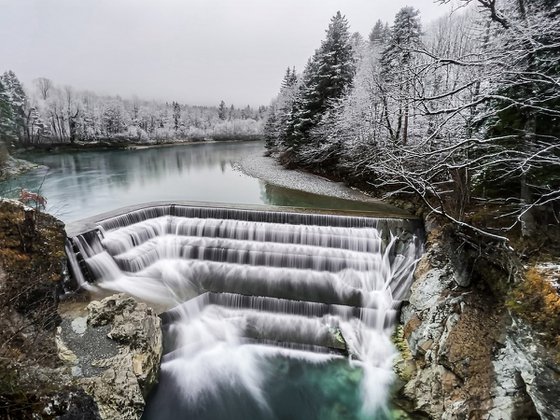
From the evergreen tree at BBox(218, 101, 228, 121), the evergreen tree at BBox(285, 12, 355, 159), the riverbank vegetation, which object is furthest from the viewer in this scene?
the evergreen tree at BBox(218, 101, 228, 121)

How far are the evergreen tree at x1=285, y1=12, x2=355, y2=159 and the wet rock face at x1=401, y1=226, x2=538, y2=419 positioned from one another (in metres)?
19.1

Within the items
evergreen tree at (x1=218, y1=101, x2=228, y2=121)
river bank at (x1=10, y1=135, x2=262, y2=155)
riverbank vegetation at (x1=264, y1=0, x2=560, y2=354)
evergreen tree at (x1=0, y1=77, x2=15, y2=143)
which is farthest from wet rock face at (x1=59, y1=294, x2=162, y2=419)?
evergreen tree at (x1=218, y1=101, x2=228, y2=121)

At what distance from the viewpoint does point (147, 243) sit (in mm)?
12383

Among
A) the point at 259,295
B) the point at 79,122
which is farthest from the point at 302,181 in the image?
the point at 79,122

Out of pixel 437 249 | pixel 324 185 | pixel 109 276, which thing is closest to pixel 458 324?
pixel 437 249

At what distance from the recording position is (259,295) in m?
10.5

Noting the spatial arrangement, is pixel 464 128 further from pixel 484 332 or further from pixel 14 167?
pixel 14 167

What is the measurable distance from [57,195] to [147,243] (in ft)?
41.3

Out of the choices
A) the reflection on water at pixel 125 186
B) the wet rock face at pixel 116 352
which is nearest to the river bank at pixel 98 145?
the reflection on water at pixel 125 186

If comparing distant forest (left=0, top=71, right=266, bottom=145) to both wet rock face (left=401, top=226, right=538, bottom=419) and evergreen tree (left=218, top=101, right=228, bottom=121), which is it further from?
wet rock face (left=401, top=226, right=538, bottom=419)

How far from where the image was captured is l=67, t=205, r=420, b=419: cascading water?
7.89 meters

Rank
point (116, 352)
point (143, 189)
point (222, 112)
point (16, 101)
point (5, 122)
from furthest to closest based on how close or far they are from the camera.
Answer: point (222, 112) < point (16, 101) < point (5, 122) < point (143, 189) < point (116, 352)

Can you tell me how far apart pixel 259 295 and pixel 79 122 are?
68138 mm

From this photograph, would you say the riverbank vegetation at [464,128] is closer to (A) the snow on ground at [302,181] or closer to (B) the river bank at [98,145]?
(A) the snow on ground at [302,181]
